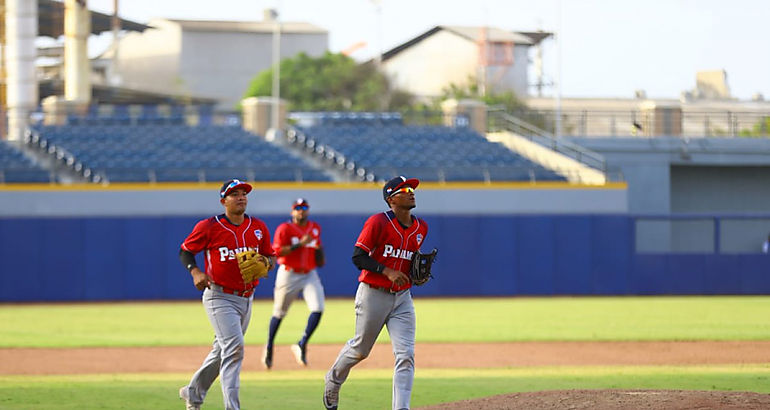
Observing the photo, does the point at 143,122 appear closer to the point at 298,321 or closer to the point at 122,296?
the point at 122,296

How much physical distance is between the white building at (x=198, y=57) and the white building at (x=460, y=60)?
7.49 meters

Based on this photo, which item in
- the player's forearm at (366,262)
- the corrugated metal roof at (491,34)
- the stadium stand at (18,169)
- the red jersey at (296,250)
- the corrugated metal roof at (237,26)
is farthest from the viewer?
the corrugated metal roof at (237,26)

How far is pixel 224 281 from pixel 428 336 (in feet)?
28.2

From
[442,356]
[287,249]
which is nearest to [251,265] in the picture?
[287,249]

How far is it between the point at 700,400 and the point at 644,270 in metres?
18.1

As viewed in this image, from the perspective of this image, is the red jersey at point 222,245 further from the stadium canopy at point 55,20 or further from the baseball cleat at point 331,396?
the stadium canopy at point 55,20

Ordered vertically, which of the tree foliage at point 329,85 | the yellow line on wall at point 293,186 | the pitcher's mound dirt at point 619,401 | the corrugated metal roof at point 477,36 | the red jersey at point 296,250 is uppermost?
the corrugated metal roof at point 477,36

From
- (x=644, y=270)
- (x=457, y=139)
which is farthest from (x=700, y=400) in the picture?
(x=457, y=139)

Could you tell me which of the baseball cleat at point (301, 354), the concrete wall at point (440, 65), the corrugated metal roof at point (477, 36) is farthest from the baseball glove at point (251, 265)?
the concrete wall at point (440, 65)

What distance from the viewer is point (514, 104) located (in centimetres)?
5412

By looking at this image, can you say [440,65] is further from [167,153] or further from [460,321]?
[460,321]

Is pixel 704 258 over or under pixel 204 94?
under

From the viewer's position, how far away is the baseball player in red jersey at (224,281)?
8664 millimetres

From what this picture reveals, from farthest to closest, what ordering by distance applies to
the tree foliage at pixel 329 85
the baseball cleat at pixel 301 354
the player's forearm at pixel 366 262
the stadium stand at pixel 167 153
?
the tree foliage at pixel 329 85 → the stadium stand at pixel 167 153 → the baseball cleat at pixel 301 354 → the player's forearm at pixel 366 262
